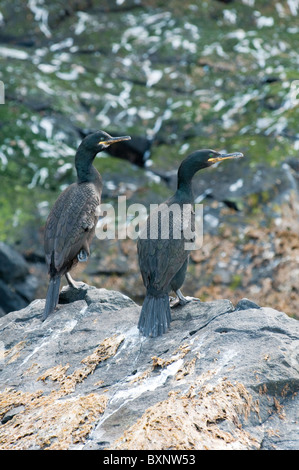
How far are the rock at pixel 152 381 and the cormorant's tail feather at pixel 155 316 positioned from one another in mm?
78

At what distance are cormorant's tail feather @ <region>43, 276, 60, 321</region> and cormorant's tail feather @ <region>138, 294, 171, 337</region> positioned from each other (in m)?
1.17

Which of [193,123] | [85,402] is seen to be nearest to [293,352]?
[85,402]

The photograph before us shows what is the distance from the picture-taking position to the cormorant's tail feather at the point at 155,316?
6.31 metres

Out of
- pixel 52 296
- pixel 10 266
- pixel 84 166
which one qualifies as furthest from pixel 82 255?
pixel 10 266

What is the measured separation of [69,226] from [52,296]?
891mm

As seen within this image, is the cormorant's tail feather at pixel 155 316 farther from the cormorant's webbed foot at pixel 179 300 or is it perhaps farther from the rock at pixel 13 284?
the rock at pixel 13 284

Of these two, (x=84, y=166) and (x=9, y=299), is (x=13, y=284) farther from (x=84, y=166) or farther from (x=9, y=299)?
(x=84, y=166)

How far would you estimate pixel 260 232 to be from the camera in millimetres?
11789

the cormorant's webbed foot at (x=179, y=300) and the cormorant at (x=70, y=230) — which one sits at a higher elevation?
the cormorant at (x=70, y=230)

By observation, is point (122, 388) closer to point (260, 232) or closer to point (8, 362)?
point (8, 362)

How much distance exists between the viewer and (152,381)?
5.54m

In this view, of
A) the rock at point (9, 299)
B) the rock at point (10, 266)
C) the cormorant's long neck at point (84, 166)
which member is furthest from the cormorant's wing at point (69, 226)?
the rock at point (9, 299)

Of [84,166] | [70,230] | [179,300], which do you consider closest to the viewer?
[179,300]
